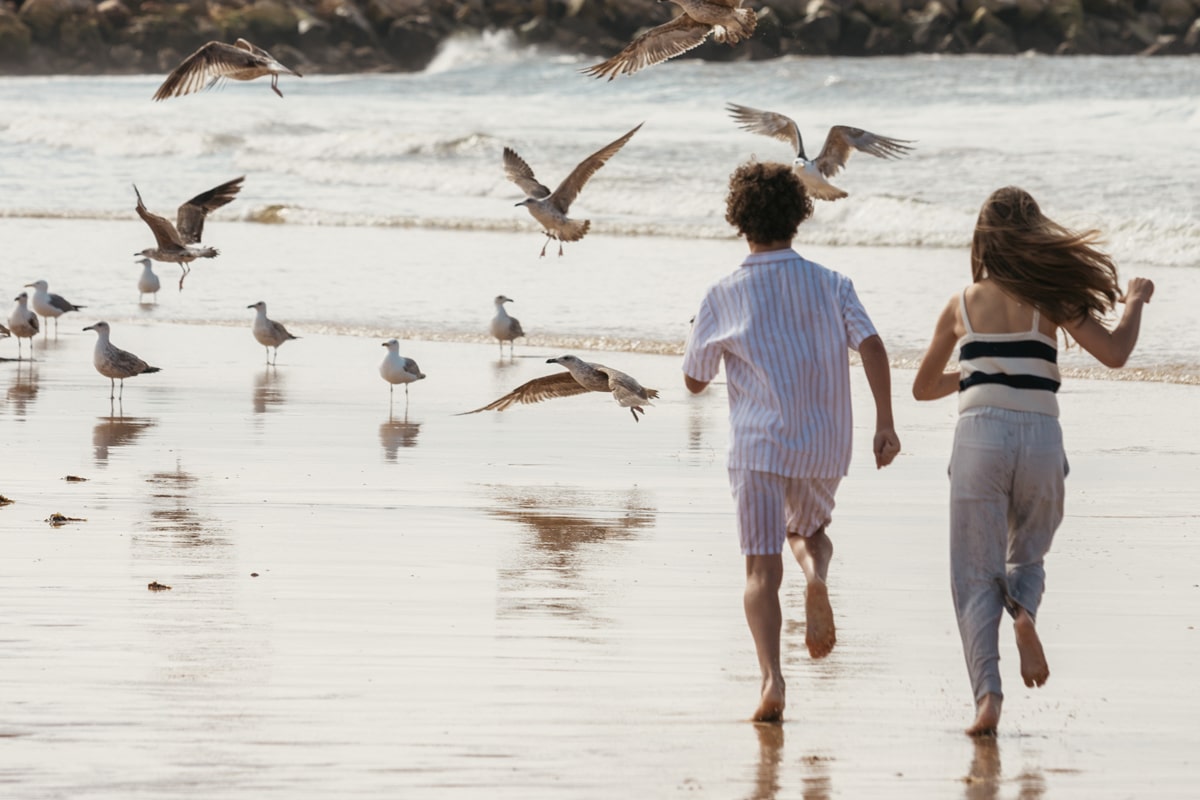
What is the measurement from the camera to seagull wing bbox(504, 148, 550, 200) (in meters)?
12.0

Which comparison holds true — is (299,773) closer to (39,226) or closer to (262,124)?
(39,226)

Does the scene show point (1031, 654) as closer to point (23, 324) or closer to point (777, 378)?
point (777, 378)

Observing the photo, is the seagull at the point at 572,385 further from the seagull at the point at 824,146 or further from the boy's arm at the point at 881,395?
the seagull at the point at 824,146

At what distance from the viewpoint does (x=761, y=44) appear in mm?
60688

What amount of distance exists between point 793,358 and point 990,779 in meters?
1.06

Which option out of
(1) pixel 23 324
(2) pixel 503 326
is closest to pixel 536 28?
(2) pixel 503 326

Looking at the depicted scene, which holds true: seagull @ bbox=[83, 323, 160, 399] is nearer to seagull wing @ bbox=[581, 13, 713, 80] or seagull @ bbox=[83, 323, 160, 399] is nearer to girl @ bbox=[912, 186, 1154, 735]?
seagull wing @ bbox=[581, 13, 713, 80]

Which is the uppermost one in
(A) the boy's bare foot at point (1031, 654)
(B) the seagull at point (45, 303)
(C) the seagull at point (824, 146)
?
(C) the seagull at point (824, 146)

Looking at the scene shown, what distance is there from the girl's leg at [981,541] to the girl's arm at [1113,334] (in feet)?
0.93

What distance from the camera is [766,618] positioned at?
4656 mm

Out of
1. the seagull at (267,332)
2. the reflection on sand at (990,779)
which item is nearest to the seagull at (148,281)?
the seagull at (267,332)

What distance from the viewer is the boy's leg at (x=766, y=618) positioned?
4602 mm

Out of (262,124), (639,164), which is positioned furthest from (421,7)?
(639,164)

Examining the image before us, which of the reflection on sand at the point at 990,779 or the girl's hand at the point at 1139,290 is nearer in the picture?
the reflection on sand at the point at 990,779
